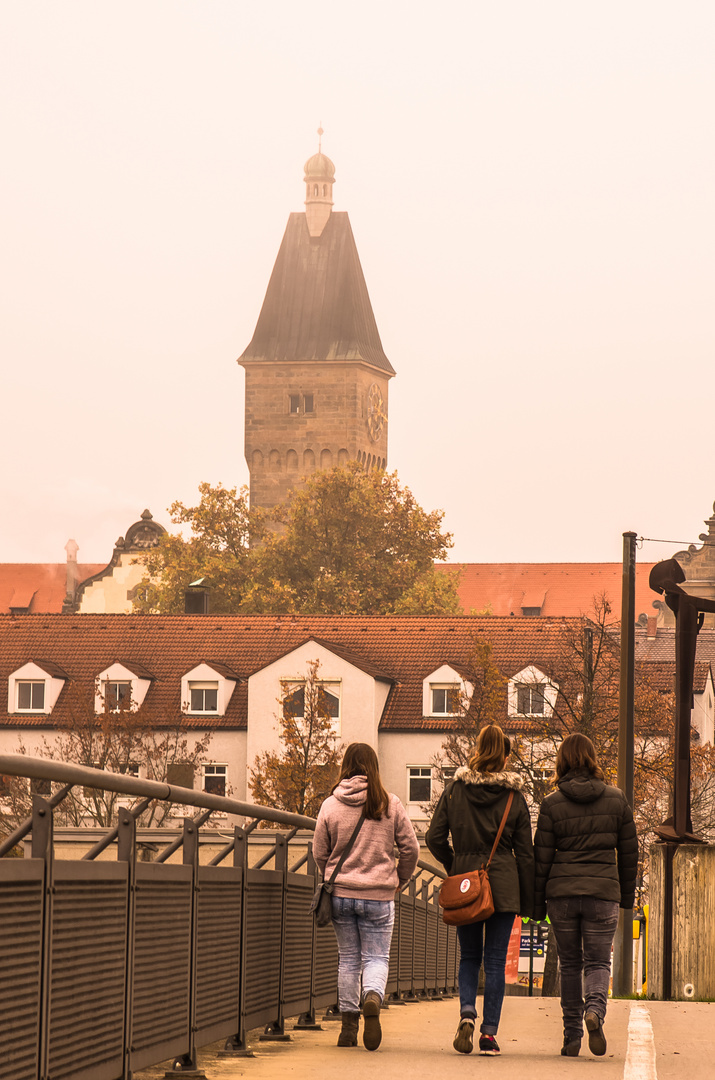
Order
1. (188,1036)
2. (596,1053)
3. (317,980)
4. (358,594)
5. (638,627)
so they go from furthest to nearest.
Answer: (638,627), (358,594), (317,980), (596,1053), (188,1036)

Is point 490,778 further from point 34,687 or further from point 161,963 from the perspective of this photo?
point 34,687

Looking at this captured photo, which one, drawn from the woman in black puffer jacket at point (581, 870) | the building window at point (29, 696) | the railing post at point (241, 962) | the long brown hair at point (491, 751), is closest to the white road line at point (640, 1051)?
the woman in black puffer jacket at point (581, 870)

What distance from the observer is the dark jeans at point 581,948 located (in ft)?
29.1

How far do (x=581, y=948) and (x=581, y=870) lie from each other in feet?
1.58

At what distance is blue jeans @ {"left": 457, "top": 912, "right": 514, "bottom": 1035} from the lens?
29.1ft

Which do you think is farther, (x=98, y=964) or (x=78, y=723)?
(x=78, y=723)

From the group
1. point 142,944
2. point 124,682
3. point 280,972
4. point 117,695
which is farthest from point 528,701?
point 142,944

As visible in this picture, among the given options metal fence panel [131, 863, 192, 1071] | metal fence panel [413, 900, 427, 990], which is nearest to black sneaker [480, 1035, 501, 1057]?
metal fence panel [131, 863, 192, 1071]

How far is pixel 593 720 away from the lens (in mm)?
43531

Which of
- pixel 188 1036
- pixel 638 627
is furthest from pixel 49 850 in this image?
pixel 638 627

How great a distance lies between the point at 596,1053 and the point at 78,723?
5070cm

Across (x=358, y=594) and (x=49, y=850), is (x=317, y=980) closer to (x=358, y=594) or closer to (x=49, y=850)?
(x=49, y=850)

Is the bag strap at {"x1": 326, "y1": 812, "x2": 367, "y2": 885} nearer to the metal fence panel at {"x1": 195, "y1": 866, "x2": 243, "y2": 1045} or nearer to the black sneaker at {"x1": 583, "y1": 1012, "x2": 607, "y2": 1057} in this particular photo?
the metal fence panel at {"x1": 195, "y1": 866, "x2": 243, "y2": 1045}

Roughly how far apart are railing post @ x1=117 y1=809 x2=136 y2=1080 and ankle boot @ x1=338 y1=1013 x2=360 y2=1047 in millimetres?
2690
